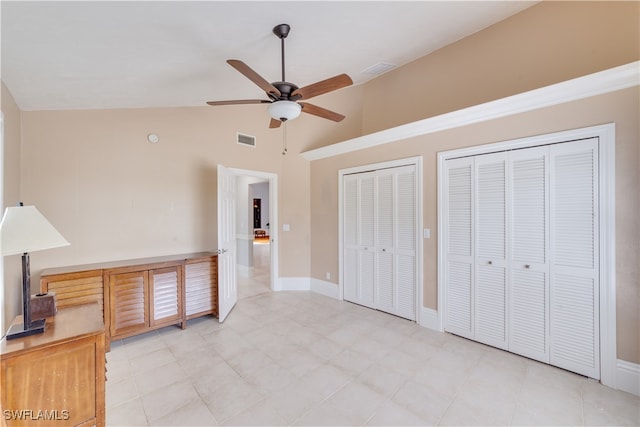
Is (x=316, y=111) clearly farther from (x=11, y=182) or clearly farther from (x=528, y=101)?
(x=11, y=182)

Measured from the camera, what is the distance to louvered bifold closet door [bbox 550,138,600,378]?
234 cm

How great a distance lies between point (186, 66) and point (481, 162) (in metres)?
3.09

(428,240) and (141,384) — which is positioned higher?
(428,240)

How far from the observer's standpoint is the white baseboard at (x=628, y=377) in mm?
2148

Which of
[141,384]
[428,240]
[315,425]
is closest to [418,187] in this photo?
[428,240]

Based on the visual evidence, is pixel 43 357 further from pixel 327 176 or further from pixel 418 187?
pixel 327 176

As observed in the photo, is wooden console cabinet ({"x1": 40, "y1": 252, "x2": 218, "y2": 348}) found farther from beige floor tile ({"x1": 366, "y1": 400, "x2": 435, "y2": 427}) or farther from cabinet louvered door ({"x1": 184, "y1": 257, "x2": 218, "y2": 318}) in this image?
beige floor tile ({"x1": 366, "y1": 400, "x2": 435, "y2": 427})

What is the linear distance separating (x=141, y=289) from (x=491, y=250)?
3.84m

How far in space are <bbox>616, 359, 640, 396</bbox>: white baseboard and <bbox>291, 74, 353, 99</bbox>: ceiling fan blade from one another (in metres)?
3.11

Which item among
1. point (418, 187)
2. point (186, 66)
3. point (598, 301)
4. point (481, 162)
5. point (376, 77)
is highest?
point (376, 77)

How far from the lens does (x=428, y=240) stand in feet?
11.2

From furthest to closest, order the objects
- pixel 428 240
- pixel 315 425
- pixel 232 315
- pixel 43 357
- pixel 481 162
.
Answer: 1. pixel 232 315
2. pixel 428 240
3. pixel 481 162
4. pixel 315 425
5. pixel 43 357

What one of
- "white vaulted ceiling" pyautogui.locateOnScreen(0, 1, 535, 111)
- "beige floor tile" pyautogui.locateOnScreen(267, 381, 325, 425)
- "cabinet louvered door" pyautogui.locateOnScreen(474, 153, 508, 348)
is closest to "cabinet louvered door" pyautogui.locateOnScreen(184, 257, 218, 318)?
"beige floor tile" pyautogui.locateOnScreen(267, 381, 325, 425)

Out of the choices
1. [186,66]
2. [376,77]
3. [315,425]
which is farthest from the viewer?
[376,77]
